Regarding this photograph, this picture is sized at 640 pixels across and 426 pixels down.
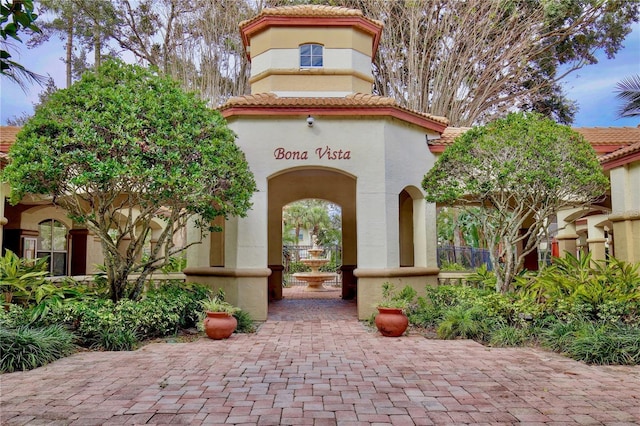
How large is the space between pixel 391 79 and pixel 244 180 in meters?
15.8

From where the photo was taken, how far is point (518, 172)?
9.51m

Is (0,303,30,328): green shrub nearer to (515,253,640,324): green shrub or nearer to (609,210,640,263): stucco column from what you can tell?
(515,253,640,324): green shrub

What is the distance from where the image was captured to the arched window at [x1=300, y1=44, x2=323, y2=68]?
44.8ft

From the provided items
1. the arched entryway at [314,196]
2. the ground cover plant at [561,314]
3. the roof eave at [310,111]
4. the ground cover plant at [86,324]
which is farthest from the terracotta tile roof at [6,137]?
the ground cover plant at [561,314]

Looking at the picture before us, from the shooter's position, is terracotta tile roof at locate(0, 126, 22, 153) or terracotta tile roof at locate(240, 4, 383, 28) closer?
terracotta tile roof at locate(0, 126, 22, 153)

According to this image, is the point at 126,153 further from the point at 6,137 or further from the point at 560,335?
the point at 560,335

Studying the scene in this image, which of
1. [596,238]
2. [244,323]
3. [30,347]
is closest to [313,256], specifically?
[244,323]

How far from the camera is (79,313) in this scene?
862 cm

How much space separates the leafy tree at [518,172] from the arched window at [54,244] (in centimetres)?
1493

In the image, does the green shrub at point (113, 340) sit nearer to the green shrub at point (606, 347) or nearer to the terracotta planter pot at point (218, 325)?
the terracotta planter pot at point (218, 325)

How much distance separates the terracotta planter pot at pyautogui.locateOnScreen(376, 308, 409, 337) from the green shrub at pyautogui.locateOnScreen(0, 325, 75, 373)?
579cm

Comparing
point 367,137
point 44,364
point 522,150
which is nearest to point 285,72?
point 367,137

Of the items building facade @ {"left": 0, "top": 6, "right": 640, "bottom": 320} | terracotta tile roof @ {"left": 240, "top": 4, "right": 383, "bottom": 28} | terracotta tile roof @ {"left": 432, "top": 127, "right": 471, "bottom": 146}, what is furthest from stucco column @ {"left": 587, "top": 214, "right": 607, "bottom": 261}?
terracotta tile roof @ {"left": 240, "top": 4, "right": 383, "bottom": 28}

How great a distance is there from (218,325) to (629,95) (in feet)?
51.4
